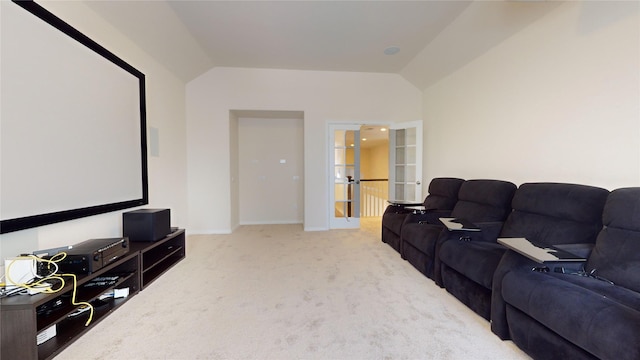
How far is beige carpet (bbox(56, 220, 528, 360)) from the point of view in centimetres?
169

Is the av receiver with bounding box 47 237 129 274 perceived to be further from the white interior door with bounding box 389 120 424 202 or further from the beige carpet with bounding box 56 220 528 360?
the white interior door with bounding box 389 120 424 202

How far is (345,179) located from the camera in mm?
5168

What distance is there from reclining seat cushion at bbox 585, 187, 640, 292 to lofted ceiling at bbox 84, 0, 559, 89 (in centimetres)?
196

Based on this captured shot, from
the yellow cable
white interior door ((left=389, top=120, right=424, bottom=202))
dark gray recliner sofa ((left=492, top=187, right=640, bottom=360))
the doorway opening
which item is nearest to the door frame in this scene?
white interior door ((left=389, top=120, right=424, bottom=202))

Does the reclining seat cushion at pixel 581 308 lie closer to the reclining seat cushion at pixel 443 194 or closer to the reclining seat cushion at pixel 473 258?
the reclining seat cushion at pixel 473 258

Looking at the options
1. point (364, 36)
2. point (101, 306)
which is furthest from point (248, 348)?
point (364, 36)

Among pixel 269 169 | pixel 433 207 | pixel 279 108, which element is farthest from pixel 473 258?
pixel 269 169

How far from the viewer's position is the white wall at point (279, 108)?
4703 millimetres

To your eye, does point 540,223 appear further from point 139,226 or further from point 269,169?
point 269,169

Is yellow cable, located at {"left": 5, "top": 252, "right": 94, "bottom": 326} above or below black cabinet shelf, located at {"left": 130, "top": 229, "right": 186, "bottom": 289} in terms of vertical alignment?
above

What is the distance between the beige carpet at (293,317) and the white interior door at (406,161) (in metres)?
1.95

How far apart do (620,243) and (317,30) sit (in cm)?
358

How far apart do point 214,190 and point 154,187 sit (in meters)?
1.32

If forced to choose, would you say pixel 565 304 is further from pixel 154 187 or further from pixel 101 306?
pixel 154 187
